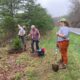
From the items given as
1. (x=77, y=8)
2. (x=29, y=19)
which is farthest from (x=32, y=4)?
(x=77, y=8)

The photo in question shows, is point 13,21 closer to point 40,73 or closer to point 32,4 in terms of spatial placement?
point 32,4

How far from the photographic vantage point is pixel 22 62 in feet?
47.1

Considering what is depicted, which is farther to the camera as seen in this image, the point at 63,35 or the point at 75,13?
the point at 75,13

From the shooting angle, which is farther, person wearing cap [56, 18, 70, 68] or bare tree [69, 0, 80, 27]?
bare tree [69, 0, 80, 27]

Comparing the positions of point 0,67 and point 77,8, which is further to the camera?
→ point 77,8

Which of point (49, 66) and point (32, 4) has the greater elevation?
point (32, 4)

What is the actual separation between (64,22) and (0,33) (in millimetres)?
21765

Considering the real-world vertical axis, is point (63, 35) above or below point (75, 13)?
above

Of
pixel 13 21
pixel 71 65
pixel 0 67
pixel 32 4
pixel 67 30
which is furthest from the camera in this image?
pixel 32 4

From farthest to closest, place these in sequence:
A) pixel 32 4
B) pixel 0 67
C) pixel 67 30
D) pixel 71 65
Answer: pixel 32 4 < pixel 0 67 < pixel 71 65 < pixel 67 30

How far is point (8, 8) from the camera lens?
33.6m

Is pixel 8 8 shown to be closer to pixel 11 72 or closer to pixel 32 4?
pixel 32 4

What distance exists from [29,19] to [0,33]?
12.4 feet

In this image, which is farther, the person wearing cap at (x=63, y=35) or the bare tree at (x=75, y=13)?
the bare tree at (x=75, y=13)
